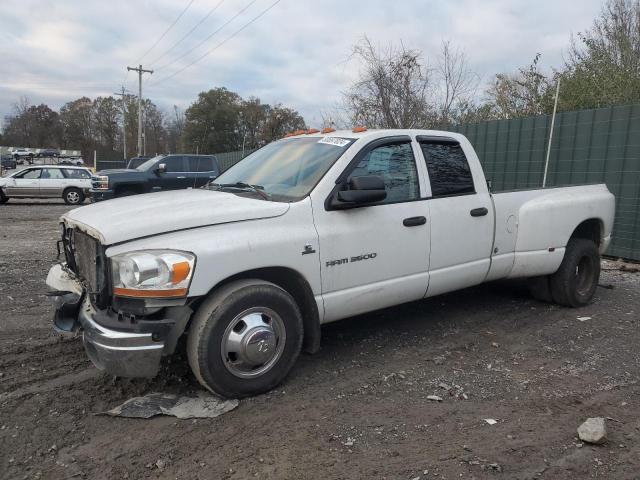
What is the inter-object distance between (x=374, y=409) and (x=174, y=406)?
4.37 ft

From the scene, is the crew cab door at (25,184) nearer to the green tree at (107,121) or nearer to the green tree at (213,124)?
the green tree at (213,124)

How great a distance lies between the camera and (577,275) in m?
5.87

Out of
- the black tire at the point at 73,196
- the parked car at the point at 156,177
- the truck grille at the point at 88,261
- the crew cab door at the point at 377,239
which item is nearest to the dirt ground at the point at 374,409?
the crew cab door at the point at 377,239

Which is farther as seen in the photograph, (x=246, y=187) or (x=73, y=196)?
(x=73, y=196)

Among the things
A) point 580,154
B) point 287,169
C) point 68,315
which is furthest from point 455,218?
point 580,154

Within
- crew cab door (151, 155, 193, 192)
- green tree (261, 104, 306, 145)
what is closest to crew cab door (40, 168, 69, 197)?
crew cab door (151, 155, 193, 192)

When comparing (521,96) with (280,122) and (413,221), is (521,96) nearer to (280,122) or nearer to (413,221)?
(413,221)

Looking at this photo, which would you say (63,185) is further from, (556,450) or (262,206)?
(556,450)

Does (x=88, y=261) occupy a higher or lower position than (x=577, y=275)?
higher

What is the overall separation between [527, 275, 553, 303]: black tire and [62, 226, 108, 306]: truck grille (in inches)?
180

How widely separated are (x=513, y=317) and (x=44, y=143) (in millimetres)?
112932

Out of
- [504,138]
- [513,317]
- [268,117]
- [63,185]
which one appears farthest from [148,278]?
[268,117]

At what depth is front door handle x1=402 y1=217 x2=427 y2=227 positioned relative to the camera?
13.9ft

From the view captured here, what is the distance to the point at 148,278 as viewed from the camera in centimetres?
310
